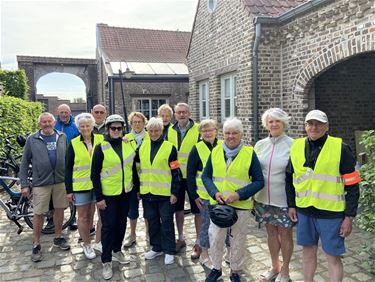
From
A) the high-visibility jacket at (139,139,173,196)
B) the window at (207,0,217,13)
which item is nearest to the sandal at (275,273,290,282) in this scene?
the high-visibility jacket at (139,139,173,196)

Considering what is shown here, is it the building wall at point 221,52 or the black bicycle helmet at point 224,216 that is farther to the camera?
the building wall at point 221,52

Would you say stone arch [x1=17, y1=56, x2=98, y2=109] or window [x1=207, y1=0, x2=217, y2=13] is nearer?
window [x1=207, y1=0, x2=217, y2=13]

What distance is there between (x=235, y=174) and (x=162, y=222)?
127 cm

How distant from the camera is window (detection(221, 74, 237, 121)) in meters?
8.67

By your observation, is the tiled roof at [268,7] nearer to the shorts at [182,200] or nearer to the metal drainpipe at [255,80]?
the metal drainpipe at [255,80]

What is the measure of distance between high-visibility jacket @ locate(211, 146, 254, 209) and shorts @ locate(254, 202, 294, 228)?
18cm

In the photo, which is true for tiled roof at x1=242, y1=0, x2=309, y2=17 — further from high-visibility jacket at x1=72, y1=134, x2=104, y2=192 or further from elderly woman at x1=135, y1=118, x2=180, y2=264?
high-visibility jacket at x1=72, y1=134, x2=104, y2=192

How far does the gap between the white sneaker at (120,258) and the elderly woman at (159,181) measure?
19.6 inches

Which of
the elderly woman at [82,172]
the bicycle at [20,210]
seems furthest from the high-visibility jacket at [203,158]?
the bicycle at [20,210]

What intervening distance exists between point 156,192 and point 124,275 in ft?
3.32

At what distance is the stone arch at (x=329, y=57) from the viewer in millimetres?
5156

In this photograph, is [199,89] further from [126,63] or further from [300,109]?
[126,63]

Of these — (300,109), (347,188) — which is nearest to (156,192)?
(347,188)

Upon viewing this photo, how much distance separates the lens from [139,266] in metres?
4.13
